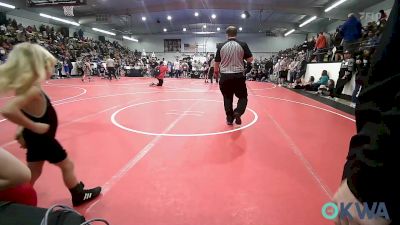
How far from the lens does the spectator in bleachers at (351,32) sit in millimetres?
8844

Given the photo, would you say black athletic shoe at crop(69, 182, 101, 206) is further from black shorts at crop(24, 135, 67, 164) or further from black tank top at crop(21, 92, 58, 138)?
black tank top at crop(21, 92, 58, 138)

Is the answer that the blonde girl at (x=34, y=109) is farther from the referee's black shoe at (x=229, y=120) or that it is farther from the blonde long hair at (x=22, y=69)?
the referee's black shoe at (x=229, y=120)

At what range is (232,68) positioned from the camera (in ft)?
16.6

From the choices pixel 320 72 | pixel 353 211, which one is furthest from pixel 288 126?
pixel 320 72

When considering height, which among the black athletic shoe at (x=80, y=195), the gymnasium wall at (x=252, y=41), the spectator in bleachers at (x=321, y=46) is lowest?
the black athletic shoe at (x=80, y=195)

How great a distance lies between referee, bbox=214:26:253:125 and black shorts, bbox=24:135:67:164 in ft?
11.5

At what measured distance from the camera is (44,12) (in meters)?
21.5

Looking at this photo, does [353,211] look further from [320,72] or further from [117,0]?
[117,0]

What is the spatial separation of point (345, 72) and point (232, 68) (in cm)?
534

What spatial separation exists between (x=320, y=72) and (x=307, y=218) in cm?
1043

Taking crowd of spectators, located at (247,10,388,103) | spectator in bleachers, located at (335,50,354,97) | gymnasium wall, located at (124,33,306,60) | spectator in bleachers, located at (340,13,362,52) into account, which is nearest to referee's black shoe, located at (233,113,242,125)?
crowd of spectators, located at (247,10,388,103)

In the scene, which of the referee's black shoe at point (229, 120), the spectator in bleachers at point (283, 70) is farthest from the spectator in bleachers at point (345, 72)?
the spectator in bleachers at point (283, 70)

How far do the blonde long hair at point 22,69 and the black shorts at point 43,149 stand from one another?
461 mm

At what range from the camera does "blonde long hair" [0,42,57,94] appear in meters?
1.80
